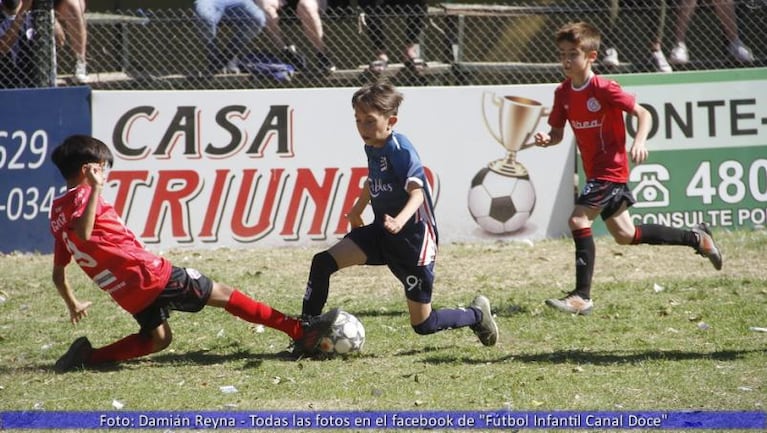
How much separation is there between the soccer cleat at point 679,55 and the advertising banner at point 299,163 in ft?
6.23

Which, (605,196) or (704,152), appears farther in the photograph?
(704,152)

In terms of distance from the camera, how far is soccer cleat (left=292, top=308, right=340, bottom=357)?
5.95 metres

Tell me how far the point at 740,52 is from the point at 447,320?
21.0ft

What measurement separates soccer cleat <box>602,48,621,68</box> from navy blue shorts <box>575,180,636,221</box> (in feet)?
12.8

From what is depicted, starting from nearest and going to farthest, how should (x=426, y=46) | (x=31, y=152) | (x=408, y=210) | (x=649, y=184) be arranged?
(x=408, y=210) → (x=31, y=152) → (x=649, y=184) → (x=426, y=46)

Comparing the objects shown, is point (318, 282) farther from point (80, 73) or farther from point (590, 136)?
point (80, 73)

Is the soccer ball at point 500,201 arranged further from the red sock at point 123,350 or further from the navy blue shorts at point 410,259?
the red sock at point 123,350

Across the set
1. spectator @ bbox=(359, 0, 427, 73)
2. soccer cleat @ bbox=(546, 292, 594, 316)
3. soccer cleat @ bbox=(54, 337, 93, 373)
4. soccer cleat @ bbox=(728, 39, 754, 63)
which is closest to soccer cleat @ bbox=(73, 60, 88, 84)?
spectator @ bbox=(359, 0, 427, 73)

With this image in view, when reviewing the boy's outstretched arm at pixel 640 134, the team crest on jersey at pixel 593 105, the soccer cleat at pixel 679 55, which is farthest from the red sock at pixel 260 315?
the soccer cleat at pixel 679 55

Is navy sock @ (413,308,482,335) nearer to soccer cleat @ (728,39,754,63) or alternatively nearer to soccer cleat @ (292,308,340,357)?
soccer cleat @ (292,308,340,357)

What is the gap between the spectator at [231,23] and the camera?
1055 centimetres

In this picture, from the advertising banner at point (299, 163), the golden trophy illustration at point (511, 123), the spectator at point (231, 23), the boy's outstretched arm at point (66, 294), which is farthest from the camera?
the spectator at point (231, 23)

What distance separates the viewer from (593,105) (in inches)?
287

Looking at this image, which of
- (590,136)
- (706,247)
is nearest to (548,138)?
(590,136)
